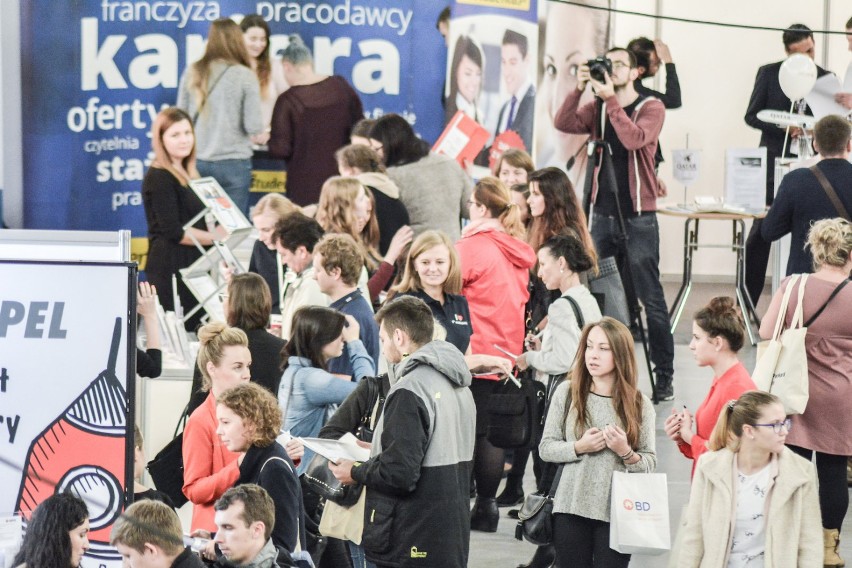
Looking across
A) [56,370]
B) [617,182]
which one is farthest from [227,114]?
[56,370]

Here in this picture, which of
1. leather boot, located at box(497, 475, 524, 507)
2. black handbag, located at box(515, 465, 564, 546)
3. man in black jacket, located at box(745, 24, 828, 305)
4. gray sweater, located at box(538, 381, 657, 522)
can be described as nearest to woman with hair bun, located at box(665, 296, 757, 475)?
gray sweater, located at box(538, 381, 657, 522)

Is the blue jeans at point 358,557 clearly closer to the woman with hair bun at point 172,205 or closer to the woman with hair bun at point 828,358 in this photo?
the woman with hair bun at point 828,358

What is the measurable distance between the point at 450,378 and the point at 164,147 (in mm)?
4106

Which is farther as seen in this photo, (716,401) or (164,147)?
(164,147)

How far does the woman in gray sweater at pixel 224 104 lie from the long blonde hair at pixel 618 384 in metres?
5.19

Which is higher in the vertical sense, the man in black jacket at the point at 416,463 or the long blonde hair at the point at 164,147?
the long blonde hair at the point at 164,147

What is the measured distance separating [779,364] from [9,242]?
3118mm

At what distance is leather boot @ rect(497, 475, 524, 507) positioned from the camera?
6805 mm

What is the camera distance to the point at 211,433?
4.53 metres

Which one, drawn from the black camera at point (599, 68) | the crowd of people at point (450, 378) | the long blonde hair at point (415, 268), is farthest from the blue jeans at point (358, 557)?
the black camera at point (599, 68)

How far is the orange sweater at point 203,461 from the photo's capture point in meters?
4.42

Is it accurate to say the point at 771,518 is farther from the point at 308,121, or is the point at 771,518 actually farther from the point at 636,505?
the point at 308,121

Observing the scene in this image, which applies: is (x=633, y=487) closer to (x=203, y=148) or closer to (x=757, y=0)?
(x=203, y=148)

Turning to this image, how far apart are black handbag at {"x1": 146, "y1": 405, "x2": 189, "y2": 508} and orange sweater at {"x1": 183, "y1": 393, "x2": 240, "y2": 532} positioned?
311 millimetres
